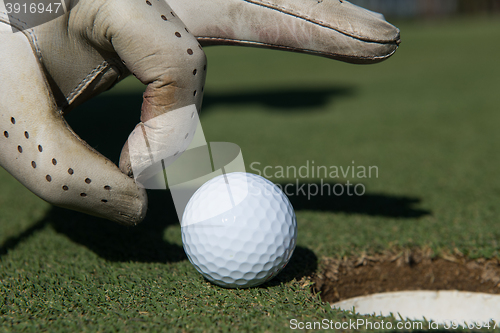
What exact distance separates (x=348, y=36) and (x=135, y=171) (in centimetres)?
114

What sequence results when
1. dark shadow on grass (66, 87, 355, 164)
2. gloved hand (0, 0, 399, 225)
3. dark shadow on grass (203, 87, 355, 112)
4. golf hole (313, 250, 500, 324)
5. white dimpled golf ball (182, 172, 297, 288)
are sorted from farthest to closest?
dark shadow on grass (203, 87, 355, 112) < dark shadow on grass (66, 87, 355, 164) < golf hole (313, 250, 500, 324) < white dimpled golf ball (182, 172, 297, 288) < gloved hand (0, 0, 399, 225)

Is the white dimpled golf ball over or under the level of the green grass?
over

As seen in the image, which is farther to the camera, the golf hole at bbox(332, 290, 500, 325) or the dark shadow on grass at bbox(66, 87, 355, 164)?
the dark shadow on grass at bbox(66, 87, 355, 164)

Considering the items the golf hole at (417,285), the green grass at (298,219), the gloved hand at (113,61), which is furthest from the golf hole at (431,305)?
the gloved hand at (113,61)

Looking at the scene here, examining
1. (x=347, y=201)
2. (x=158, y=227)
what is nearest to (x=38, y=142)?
(x=158, y=227)

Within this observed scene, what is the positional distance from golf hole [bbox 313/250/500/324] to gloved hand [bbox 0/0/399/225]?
1.10 metres

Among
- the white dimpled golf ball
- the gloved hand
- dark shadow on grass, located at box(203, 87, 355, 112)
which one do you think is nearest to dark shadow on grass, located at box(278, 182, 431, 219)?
the white dimpled golf ball

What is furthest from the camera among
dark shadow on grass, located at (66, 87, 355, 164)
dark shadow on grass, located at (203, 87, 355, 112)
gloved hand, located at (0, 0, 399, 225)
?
dark shadow on grass, located at (203, 87, 355, 112)

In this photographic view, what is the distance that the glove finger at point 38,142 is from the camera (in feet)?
5.27

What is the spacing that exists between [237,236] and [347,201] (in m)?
1.51

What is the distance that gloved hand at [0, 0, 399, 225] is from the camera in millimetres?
1606

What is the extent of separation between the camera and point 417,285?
2.24 m

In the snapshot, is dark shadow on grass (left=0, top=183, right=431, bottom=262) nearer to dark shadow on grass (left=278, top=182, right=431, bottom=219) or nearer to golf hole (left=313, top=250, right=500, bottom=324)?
dark shadow on grass (left=278, top=182, right=431, bottom=219)

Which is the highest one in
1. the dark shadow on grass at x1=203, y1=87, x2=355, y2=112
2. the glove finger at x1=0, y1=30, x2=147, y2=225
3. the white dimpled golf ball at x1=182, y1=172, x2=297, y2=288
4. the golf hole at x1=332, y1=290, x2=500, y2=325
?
the glove finger at x1=0, y1=30, x2=147, y2=225
